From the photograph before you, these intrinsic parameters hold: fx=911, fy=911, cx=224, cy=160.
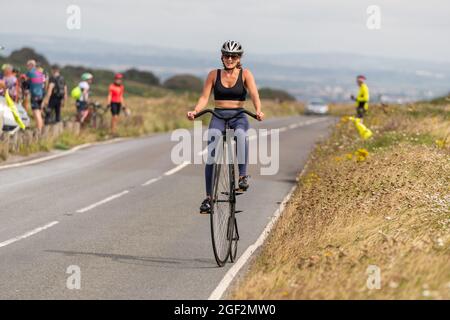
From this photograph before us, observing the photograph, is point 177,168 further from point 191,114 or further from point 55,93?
point 191,114

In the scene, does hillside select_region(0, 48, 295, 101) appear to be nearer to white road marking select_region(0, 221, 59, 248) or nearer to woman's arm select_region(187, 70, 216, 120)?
white road marking select_region(0, 221, 59, 248)

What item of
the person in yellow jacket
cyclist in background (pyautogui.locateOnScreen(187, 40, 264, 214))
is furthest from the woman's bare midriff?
the person in yellow jacket

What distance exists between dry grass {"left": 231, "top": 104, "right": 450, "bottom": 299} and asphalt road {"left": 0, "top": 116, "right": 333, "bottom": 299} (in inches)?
31.6

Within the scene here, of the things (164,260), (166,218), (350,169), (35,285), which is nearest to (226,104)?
(164,260)

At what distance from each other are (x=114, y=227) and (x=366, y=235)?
405cm

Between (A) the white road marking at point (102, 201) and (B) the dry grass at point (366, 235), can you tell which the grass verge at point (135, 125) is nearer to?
(A) the white road marking at point (102, 201)

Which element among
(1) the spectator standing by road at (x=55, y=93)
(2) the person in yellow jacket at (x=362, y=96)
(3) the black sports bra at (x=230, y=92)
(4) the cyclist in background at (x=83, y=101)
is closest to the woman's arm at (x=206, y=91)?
(3) the black sports bra at (x=230, y=92)

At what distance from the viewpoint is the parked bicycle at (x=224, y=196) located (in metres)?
9.27

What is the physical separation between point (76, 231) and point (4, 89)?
9488 mm

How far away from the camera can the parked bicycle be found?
9.27m

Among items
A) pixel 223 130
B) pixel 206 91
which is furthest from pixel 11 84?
pixel 223 130

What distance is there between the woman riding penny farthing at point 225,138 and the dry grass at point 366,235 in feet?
1.71

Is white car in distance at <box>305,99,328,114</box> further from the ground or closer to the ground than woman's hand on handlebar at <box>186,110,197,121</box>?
closer to the ground

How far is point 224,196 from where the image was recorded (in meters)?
9.74
